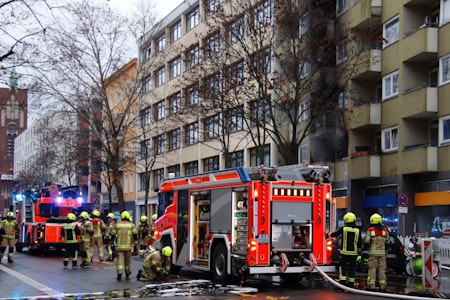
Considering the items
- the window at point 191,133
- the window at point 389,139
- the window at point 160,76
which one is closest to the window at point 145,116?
the window at point 160,76

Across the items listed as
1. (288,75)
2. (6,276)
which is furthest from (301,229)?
(288,75)

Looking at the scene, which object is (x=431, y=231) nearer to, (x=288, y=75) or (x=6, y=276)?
(x=288, y=75)

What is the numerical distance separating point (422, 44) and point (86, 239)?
1559cm

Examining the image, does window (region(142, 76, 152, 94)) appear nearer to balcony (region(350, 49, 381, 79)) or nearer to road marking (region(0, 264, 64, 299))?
balcony (region(350, 49, 381, 79))

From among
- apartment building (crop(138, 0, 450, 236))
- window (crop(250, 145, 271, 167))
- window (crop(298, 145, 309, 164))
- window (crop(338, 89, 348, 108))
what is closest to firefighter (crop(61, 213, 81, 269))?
apartment building (crop(138, 0, 450, 236))

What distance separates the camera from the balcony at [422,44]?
25891 millimetres

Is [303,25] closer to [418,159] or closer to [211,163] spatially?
[418,159]

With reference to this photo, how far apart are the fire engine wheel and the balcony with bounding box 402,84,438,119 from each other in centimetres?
1426

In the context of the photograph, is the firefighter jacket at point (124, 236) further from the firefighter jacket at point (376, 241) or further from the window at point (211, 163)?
the window at point (211, 163)

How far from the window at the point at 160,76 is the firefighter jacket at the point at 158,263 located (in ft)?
132

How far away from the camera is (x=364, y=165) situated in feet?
96.1

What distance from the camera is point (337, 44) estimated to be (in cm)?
2730

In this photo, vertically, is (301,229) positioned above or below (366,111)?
below

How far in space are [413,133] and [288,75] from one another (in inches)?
252
